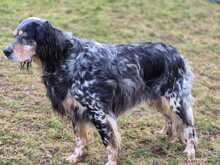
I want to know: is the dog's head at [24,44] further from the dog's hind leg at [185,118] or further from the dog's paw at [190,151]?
the dog's paw at [190,151]

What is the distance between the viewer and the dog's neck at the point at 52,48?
218 inches

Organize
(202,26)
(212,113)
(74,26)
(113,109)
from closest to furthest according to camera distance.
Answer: (113,109), (212,113), (74,26), (202,26)

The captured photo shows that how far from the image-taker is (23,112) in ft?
23.6

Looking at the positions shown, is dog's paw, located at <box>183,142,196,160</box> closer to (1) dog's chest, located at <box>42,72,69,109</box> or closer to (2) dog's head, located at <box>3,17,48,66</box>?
(1) dog's chest, located at <box>42,72,69,109</box>

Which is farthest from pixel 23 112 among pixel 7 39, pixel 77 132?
pixel 7 39

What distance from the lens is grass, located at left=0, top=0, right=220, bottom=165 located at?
248 inches

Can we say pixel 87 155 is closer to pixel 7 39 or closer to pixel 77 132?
pixel 77 132

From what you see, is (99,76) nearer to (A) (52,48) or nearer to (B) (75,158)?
(A) (52,48)

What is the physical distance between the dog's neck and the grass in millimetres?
981

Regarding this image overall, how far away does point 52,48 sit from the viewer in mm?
5555

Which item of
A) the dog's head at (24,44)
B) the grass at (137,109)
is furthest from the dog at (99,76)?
the grass at (137,109)

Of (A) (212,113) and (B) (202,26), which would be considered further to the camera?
(B) (202,26)

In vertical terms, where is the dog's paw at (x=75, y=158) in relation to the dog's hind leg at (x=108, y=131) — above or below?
below

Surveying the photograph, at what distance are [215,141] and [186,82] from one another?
970 mm
